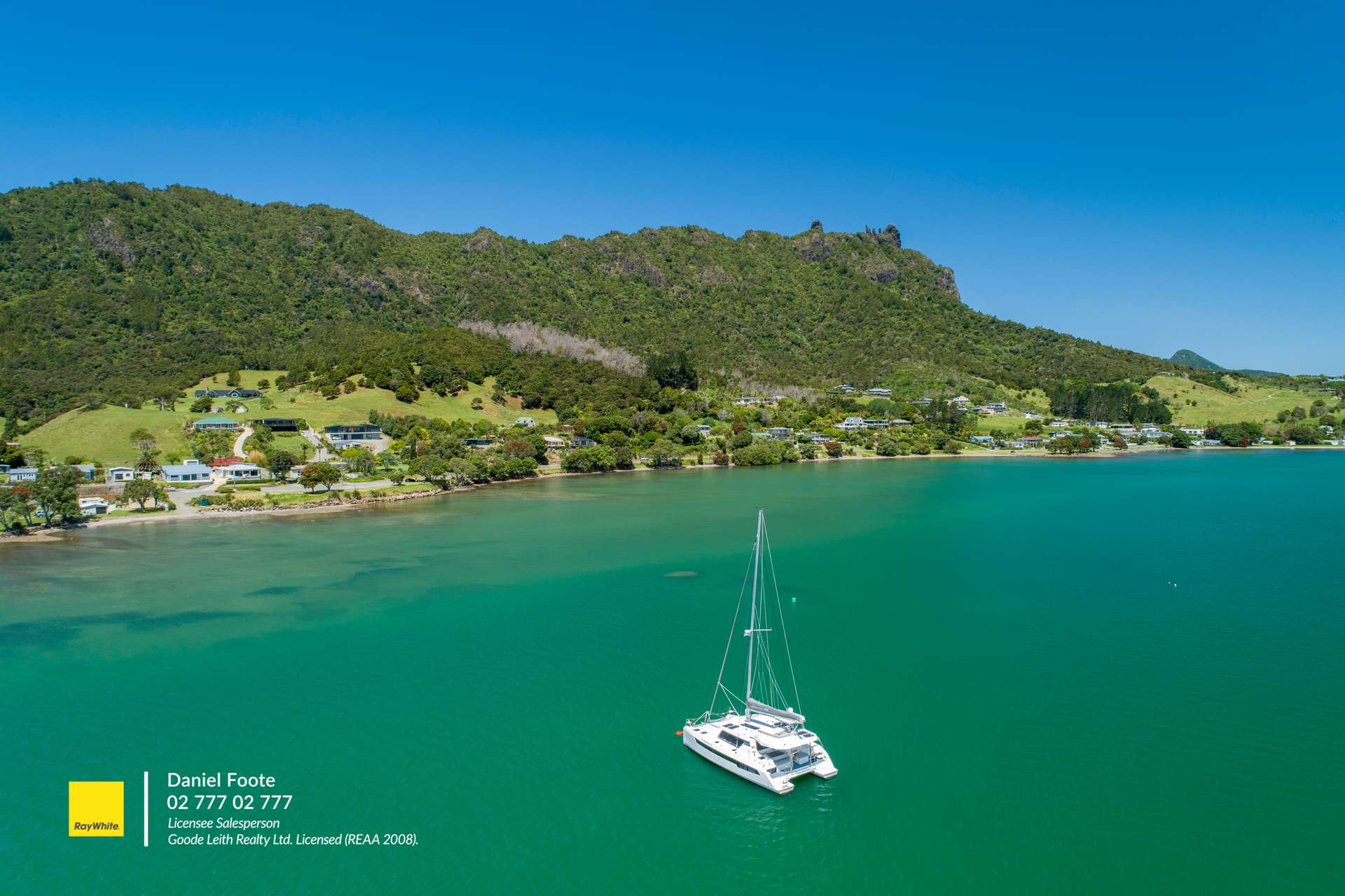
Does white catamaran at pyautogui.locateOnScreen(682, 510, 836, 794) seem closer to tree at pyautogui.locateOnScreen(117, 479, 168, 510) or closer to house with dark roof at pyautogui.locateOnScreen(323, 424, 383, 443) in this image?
tree at pyautogui.locateOnScreen(117, 479, 168, 510)

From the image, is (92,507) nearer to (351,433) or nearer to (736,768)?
(351,433)

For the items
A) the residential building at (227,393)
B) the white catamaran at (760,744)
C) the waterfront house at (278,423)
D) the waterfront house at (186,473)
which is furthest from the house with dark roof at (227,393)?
the white catamaran at (760,744)

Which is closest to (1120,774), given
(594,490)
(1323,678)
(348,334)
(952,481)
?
(1323,678)

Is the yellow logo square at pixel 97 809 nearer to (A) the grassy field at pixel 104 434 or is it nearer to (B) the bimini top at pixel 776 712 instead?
(B) the bimini top at pixel 776 712

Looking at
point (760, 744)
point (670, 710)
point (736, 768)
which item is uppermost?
point (760, 744)

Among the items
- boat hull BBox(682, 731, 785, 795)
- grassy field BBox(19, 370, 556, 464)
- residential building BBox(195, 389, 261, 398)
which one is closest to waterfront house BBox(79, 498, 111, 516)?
grassy field BBox(19, 370, 556, 464)

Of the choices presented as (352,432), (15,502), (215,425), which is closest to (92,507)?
(15,502)

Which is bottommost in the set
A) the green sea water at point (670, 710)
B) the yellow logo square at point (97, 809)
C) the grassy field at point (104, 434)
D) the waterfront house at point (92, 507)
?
the yellow logo square at point (97, 809)
